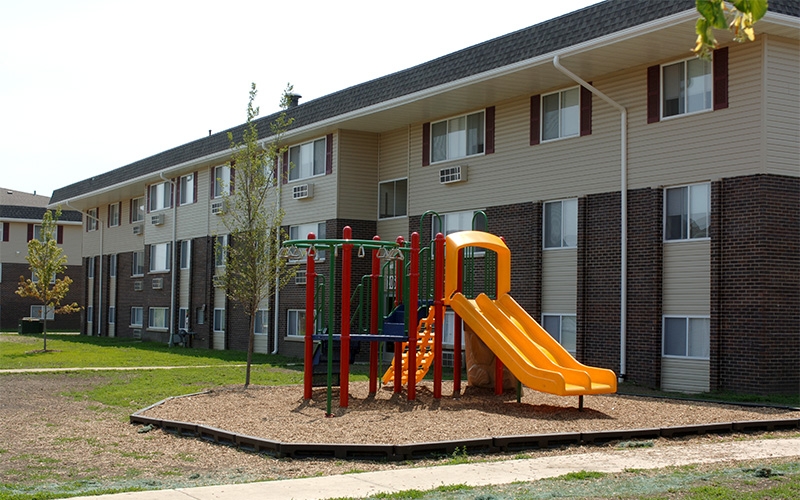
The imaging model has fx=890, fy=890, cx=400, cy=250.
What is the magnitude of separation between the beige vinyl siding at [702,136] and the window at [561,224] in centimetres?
202

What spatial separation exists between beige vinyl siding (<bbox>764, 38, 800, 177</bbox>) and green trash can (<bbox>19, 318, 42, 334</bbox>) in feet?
137

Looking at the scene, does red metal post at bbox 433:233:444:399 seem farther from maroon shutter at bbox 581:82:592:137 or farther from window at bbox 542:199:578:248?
maroon shutter at bbox 581:82:592:137

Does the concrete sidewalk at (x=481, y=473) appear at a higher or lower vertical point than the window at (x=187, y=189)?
lower

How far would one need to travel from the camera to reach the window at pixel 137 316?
1704 inches

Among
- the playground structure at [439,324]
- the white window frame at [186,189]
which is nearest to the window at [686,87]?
the playground structure at [439,324]

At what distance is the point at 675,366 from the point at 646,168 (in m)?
4.49

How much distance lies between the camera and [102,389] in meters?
19.1

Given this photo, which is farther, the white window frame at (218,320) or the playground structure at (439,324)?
the white window frame at (218,320)

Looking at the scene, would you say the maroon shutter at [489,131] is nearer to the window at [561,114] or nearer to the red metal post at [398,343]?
the window at [561,114]

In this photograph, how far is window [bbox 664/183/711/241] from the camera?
1917cm

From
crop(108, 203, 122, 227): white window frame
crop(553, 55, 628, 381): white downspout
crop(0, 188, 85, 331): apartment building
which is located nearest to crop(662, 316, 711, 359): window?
crop(553, 55, 628, 381): white downspout

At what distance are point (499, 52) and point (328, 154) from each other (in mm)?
9011

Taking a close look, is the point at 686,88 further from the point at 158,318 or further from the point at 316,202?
the point at 158,318

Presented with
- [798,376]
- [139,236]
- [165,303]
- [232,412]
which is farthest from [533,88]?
[139,236]
